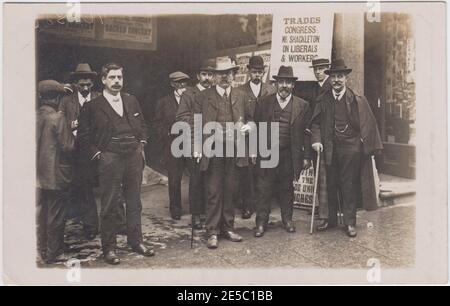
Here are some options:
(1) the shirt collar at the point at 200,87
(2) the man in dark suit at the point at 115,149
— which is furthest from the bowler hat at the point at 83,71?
(1) the shirt collar at the point at 200,87

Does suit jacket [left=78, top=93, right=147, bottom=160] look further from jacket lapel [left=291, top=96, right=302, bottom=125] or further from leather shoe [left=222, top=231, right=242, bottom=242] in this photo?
jacket lapel [left=291, top=96, right=302, bottom=125]

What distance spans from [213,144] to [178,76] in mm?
849

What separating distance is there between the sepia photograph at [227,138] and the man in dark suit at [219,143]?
0.02 metres

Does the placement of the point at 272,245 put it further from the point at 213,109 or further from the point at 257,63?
the point at 257,63

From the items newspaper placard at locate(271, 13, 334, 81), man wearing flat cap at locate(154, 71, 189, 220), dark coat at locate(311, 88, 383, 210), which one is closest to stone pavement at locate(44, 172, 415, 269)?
man wearing flat cap at locate(154, 71, 189, 220)

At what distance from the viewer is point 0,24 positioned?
18.3 feet

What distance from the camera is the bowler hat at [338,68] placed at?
5691 mm

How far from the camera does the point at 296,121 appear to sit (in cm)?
568

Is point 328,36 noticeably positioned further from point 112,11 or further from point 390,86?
point 112,11

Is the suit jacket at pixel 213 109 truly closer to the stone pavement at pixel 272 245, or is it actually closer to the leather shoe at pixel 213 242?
the stone pavement at pixel 272 245

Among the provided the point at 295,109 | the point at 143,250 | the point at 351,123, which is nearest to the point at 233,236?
the point at 143,250

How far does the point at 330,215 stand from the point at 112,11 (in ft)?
10.3

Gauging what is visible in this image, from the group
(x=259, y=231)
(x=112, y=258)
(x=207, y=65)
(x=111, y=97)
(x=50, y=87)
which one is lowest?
(x=112, y=258)

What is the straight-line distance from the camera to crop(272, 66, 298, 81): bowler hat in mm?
5715
